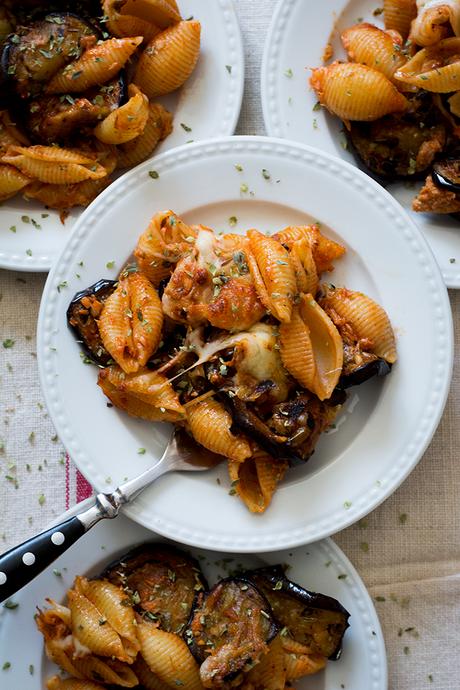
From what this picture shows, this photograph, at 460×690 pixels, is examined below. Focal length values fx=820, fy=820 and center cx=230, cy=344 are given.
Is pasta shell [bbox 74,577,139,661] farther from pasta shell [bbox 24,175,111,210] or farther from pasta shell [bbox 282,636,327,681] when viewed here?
pasta shell [bbox 24,175,111,210]

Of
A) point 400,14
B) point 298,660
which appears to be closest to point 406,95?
point 400,14

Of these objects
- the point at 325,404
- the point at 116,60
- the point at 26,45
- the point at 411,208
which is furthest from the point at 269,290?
the point at 26,45

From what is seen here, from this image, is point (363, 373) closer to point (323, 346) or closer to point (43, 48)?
point (323, 346)

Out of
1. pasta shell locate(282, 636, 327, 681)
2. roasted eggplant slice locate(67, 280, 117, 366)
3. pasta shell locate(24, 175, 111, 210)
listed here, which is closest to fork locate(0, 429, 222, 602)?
roasted eggplant slice locate(67, 280, 117, 366)

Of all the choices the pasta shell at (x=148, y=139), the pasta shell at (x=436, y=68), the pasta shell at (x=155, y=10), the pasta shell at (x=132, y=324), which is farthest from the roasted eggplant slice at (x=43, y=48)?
the pasta shell at (x=436, y=68)

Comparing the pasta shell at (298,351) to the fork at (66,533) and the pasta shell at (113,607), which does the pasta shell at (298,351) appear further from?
the pasta shell at (113,607)

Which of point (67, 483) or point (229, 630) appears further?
point (67, 483)

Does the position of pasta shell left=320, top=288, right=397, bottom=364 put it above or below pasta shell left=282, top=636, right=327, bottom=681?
above
